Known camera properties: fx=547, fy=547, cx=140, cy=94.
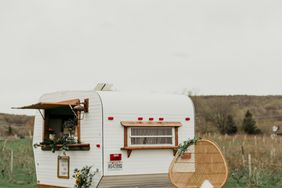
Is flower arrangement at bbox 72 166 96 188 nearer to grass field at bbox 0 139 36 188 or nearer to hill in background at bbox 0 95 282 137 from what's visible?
grass field at bbox 0 139 36 188

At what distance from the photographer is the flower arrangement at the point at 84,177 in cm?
1057

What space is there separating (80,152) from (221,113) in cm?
4314

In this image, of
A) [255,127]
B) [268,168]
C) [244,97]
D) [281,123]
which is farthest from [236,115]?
[268,168]

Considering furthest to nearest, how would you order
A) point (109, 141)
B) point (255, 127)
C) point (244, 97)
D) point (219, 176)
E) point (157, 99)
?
point (244, 97)
point (255, 127)
point (157, 99)
point (109, 141)
point (219, 176)

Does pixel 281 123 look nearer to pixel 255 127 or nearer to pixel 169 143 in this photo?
pixel 255 127

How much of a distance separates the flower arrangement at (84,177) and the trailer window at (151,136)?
3.28ft

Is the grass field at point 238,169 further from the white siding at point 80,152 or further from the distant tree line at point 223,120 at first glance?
the distant tree line at point 223,120

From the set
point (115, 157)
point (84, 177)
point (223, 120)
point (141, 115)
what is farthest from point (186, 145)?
point (223, 120)

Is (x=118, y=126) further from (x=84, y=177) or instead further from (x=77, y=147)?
(x=84, y=177)

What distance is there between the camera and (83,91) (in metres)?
11.2

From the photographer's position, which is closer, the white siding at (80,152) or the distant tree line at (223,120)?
the white siding at (80,152)

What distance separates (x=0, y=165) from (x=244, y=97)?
228 ft

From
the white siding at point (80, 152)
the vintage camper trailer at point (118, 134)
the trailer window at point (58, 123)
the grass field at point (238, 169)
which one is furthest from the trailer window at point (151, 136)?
the grass field at point (238, 169)

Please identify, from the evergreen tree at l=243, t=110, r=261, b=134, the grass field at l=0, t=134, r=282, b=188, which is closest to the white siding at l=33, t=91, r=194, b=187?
the grass field at l=0, t=134, r=282, b=188
